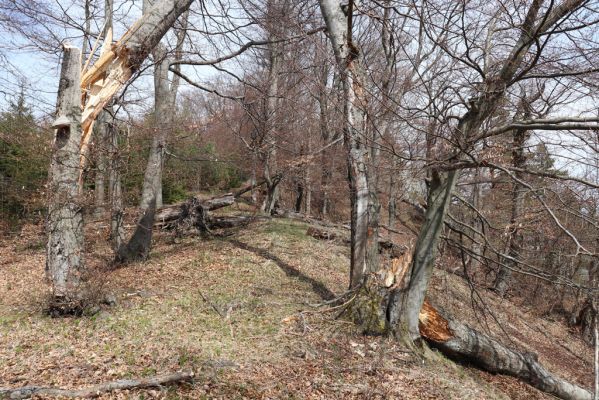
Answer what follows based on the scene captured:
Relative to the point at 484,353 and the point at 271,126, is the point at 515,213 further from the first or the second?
the point at 271,126

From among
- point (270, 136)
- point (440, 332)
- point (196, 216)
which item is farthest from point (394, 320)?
point (270, 136)

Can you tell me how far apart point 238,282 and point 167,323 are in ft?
7.89

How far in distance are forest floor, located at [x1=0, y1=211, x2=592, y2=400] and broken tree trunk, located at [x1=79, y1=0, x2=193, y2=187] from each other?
2.37m

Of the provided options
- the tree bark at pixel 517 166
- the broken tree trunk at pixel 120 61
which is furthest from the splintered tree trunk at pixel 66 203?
the tree bark at pixel 517 166

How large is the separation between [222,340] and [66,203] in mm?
2707

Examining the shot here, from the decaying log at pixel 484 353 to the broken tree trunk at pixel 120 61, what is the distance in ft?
18.9

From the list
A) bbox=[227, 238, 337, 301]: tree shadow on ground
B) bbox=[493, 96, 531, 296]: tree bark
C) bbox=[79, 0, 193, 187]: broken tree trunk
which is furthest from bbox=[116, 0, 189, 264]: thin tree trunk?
bbox=[493, 96, 531, 296]: tree bark

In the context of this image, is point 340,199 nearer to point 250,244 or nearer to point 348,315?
point 250,244

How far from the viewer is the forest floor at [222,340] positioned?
4109 millimetres

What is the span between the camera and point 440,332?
6426 millimetres

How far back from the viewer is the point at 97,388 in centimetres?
353

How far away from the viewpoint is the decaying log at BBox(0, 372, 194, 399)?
3324mm

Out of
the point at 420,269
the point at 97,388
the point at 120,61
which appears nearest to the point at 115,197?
the point at 120,61

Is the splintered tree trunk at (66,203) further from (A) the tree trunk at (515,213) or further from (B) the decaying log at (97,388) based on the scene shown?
(A) the tree trunk at (515,213)
